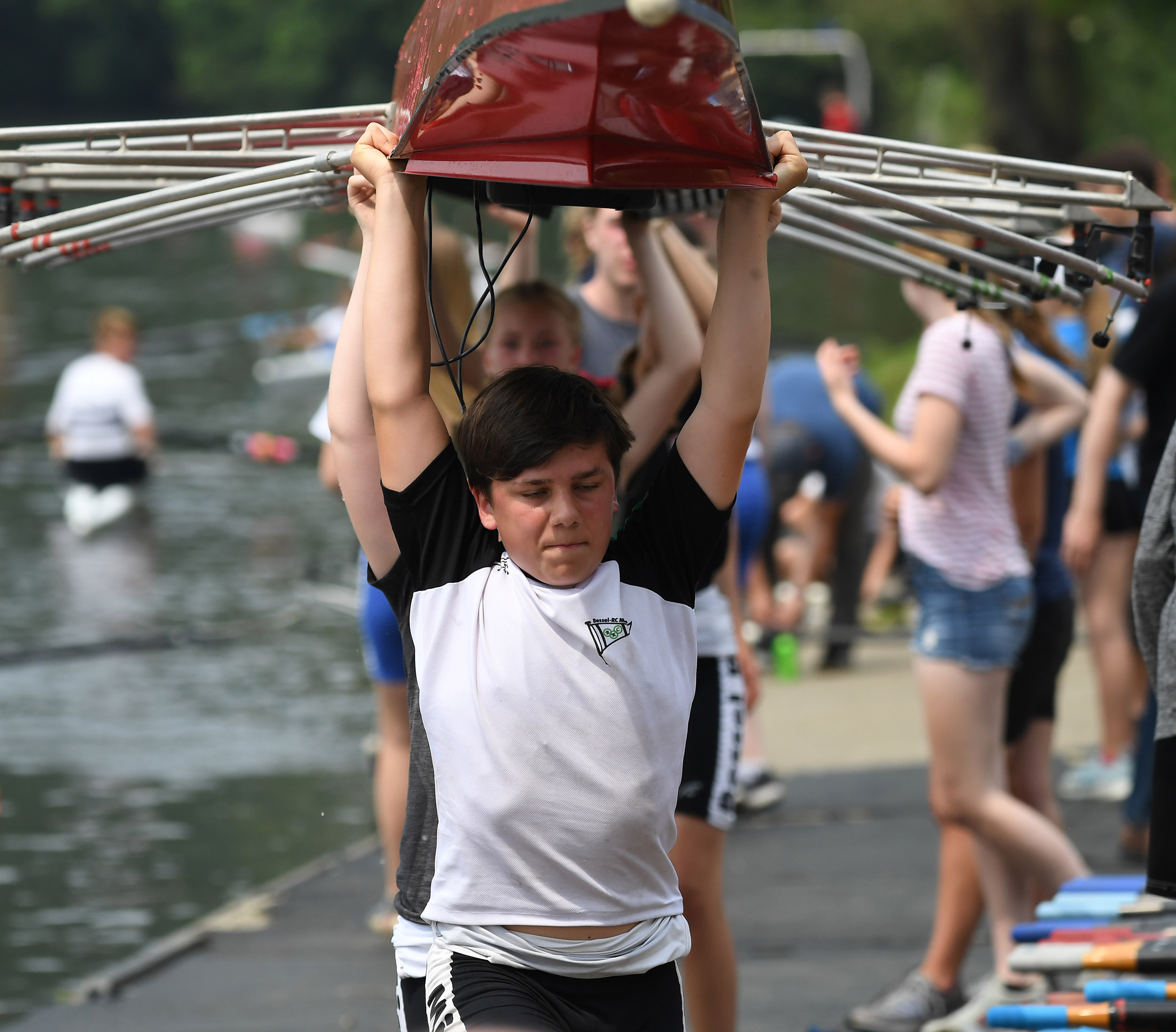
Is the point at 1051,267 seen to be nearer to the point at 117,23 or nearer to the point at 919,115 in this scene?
the point at 919,115

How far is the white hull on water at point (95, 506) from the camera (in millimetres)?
14445

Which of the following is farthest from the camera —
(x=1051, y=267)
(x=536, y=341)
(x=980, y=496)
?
(x=980, y=496)

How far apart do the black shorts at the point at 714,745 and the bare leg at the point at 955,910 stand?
36.0 inches

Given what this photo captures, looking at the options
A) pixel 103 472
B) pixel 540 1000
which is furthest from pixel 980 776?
pixel 103 472

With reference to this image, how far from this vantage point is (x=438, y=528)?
2.71 meters

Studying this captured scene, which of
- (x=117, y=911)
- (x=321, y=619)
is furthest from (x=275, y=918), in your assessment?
(x=321, y=619)

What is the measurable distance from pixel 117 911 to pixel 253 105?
89.6 m

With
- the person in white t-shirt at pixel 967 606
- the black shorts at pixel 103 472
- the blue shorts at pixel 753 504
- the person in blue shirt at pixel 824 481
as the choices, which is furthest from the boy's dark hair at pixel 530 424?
the black shorts at pixel 103 472

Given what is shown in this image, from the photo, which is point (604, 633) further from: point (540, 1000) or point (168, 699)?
point (168, 699)

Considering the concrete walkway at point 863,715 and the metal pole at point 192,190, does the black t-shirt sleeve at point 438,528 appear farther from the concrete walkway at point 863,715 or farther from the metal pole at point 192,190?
the concrete walkway at point 863,715

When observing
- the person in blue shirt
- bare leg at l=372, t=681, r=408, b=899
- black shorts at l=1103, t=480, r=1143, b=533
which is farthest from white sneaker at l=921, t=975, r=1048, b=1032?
the person in blue shirt

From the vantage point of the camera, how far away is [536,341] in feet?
12.8

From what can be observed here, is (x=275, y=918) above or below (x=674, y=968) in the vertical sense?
below

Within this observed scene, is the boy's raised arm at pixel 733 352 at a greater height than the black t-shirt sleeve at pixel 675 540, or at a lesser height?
greater
